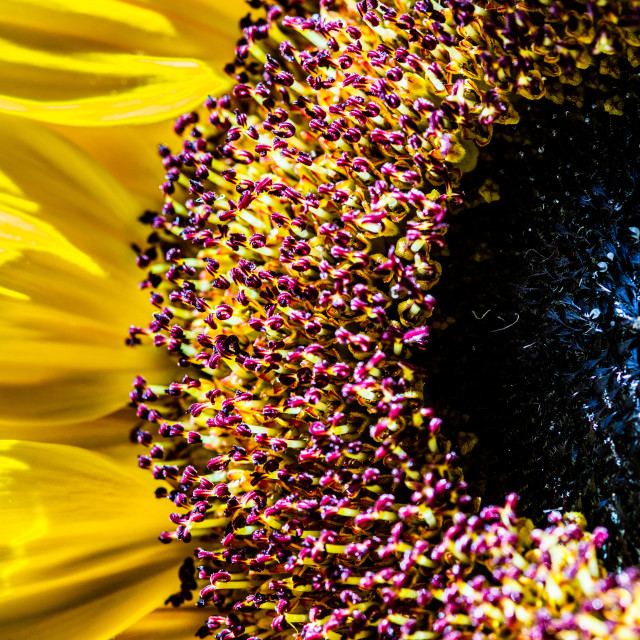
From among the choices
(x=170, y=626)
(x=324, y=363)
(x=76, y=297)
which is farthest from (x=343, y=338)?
(x=170, y=626)

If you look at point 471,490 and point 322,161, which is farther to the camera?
point 322,161

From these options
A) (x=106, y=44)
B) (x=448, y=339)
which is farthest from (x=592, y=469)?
(x=106, y=44)

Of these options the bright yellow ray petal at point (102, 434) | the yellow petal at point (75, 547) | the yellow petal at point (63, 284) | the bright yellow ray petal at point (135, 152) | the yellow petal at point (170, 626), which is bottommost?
the yellow petal at point (170, 626)

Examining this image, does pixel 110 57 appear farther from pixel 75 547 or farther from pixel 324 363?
pixel 75 547

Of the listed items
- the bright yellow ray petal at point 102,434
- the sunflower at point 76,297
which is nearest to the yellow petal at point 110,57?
the sunflower at point 76,297

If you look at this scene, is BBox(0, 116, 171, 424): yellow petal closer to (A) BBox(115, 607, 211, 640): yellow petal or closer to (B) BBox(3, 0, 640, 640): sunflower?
(B) BBox(3, 0, 640, 640): sunflower

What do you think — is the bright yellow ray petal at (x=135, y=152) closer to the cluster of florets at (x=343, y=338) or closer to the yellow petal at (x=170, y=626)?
the cluster of florets at (x=343, y=338)

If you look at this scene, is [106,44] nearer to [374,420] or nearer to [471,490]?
[374,420]

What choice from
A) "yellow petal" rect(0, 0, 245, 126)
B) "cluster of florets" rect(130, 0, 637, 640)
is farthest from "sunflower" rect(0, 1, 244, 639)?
"cluster of florets" rect(130, 0, 637, 640)
